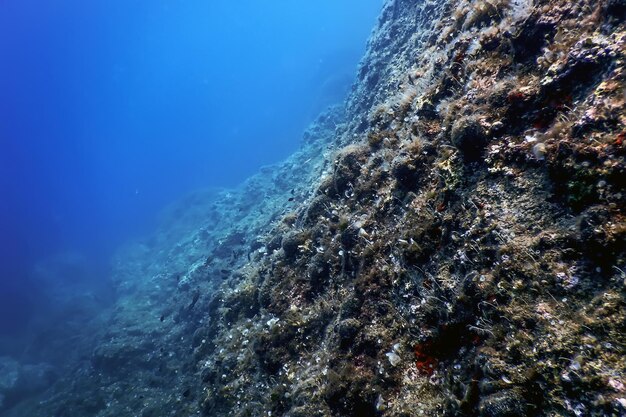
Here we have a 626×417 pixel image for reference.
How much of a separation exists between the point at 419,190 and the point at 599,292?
3393 mm

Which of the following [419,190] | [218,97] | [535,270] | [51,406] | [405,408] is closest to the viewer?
[535,270]

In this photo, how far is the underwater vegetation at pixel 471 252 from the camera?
3230 millimetres

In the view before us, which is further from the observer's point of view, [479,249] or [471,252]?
[471,252]

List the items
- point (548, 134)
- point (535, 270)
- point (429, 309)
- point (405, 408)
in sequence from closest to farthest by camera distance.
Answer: point (535, 270), point (548, 134), point (405, 408), point (429, 309)

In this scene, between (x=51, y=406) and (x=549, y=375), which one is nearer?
(x=549, y=375)

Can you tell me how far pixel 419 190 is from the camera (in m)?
6.21

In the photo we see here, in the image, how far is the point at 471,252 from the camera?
180 inches

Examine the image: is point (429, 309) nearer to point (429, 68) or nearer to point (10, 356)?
point (429, 68)

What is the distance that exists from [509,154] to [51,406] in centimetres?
2798

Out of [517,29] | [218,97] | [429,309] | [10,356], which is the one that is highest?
[218,97]

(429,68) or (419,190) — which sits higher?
(429,68)

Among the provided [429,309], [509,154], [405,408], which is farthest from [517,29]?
[405,408]

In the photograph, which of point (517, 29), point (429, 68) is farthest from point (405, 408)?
point (429, 68)

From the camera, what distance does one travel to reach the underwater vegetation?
10.6 feet
